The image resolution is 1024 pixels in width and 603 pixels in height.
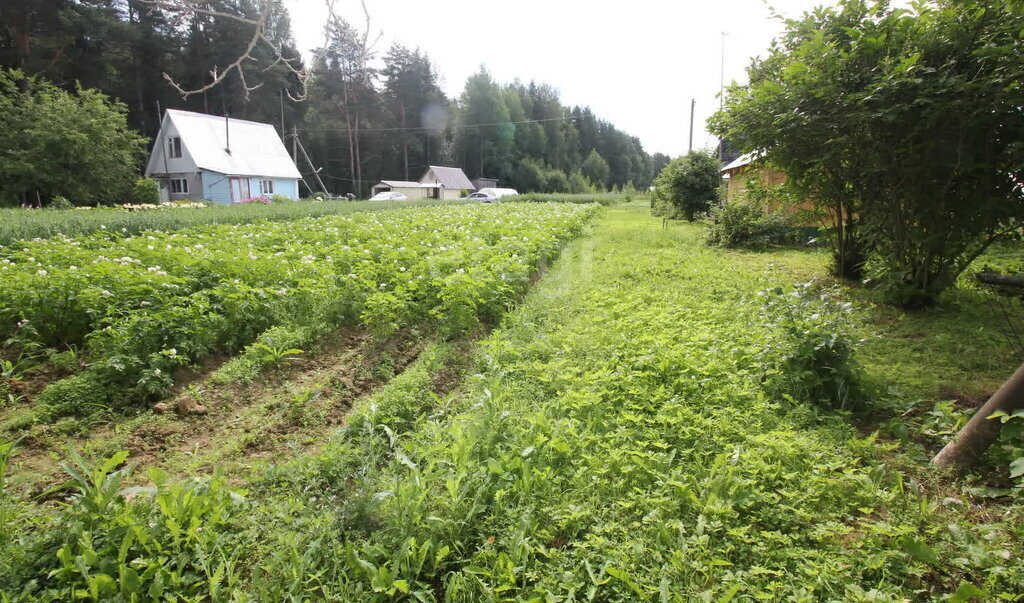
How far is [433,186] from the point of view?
5344 cm

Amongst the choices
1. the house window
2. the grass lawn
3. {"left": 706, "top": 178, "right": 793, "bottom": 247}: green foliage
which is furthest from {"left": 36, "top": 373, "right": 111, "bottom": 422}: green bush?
the house window

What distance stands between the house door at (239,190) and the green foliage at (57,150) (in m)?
5.84

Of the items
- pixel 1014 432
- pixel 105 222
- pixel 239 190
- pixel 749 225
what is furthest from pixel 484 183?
pixel 1014 432

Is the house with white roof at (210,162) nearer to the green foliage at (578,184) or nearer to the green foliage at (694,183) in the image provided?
the green foliage at (694,183)

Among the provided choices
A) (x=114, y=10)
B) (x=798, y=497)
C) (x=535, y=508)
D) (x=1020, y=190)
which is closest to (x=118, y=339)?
(x=535, y=508)

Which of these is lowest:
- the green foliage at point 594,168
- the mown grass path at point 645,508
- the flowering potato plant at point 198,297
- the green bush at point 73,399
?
the mown grass path at point 645,508

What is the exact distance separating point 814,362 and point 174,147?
37.8 m

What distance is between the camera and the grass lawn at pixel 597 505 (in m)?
2.23

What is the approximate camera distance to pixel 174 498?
253cm

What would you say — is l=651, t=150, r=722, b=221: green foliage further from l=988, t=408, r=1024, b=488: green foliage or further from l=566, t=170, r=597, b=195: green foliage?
l=566, t=170, r=597, b=195: green foliage

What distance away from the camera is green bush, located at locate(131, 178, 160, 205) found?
86.1ft

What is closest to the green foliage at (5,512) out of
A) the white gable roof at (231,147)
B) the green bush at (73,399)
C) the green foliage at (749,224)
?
the green bush at (73,399)

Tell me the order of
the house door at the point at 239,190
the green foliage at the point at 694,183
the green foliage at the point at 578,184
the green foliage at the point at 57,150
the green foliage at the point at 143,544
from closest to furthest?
the green foliage at the point at 143,544, the green foliage at the point at 694,183, the green foliage at the point at 57,150, the house door at the point at 239,190, the green foliage at the point at 578,184

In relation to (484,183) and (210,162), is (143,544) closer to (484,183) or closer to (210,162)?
(210,162)
